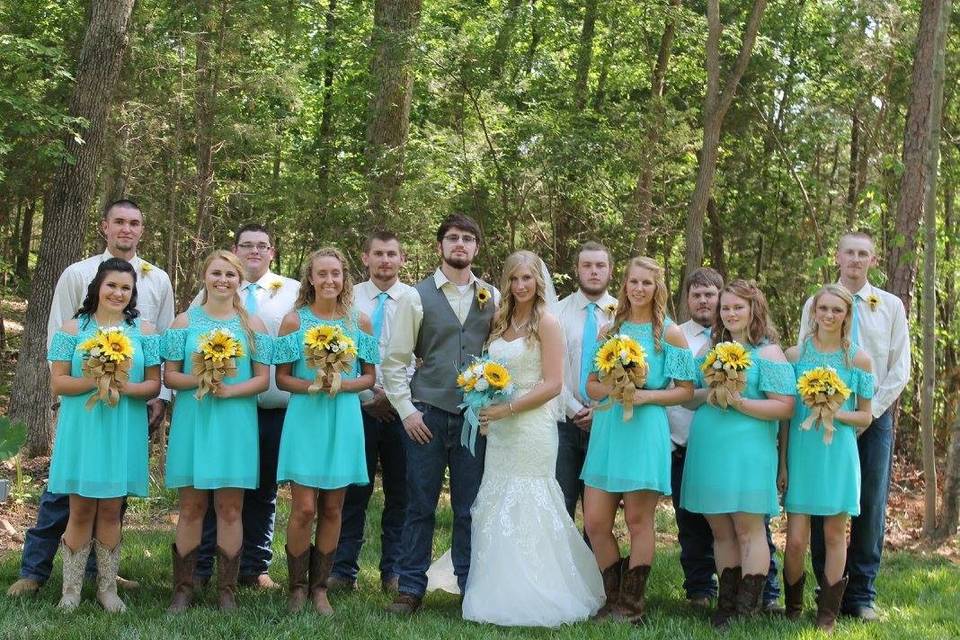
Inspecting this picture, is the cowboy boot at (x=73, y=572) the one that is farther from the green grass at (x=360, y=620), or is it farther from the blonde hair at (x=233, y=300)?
the blonde hair at (x=233, y=300)

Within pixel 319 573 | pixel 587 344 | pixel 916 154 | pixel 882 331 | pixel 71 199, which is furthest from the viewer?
pixel 71 199

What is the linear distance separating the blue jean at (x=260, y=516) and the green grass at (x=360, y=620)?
300mm

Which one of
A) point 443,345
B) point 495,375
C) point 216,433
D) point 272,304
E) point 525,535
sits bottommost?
point 525,535

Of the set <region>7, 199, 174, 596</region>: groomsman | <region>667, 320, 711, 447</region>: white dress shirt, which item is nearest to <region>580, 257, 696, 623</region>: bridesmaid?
<region>667, 320, 711, 447</region>: white dress shirt

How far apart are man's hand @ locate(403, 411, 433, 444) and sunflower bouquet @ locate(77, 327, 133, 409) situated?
5.27 feet

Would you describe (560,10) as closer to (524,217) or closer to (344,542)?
(524,217)

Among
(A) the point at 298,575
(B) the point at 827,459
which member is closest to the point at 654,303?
(B) the point at 827,459

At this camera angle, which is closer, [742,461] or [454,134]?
[742,461]

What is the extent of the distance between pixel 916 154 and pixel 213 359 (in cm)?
757

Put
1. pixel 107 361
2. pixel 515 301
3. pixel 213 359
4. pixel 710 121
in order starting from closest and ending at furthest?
pixel 107 361, pixel 213 359, pixel 515 301, pixel 710 121

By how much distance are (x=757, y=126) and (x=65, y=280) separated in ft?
50.6

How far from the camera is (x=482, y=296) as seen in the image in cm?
608

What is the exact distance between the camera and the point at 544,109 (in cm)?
1493

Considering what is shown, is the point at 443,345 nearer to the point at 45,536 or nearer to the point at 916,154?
the point at 45,536
